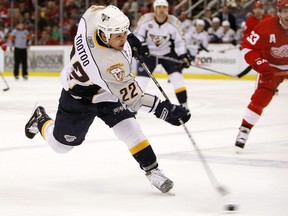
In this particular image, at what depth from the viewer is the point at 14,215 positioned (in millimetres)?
3566

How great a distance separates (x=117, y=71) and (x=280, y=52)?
2.41 metres

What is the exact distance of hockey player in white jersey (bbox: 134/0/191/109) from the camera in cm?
886

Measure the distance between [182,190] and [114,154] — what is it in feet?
5.12

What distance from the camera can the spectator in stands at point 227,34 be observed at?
56.0 feet

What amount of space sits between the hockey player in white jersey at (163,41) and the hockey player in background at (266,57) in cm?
297

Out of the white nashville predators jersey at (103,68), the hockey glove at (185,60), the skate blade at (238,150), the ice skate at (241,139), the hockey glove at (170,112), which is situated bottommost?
A: the hockey glove at (185,60)

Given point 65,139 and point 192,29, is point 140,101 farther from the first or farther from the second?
point 192,29

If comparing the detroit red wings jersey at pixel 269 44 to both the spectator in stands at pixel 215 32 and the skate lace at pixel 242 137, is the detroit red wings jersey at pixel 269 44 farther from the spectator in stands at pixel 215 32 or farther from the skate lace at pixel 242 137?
the spectator in stands at pixel 215 32

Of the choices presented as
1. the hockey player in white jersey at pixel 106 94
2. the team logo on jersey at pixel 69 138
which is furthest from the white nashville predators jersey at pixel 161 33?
the team logo on jersey at pixel 69 138

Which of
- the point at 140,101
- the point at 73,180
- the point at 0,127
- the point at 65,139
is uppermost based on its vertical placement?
the point at 140,101

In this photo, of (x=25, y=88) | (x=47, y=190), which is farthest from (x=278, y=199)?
(x=25, y=88)

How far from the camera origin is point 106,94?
4.27 m

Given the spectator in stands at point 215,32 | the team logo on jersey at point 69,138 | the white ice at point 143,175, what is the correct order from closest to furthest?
the white ice at point 143,175 < the team logo on jersey at point 69,138 < the spectator in stands at point 215,32

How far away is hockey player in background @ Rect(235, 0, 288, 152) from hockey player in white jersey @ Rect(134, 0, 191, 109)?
297 centimetres
